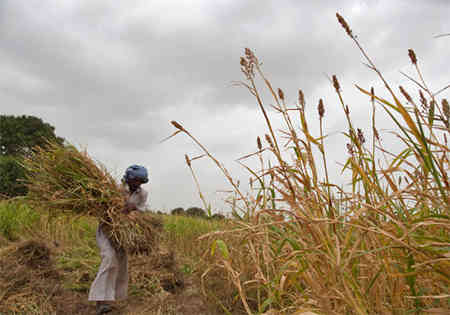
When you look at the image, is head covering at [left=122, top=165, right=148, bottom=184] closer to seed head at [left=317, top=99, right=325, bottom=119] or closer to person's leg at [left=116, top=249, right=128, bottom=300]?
person's leg at [left=116, top=249, right=128, bottom=300]

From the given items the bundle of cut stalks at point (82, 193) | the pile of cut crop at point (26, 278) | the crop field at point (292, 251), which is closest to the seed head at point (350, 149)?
the crop field at point (292, 251)

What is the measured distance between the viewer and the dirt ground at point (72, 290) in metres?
3.37

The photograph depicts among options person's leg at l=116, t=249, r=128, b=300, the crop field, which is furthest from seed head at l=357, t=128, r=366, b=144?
person's leg at l=116, t=249, r=128, b=300

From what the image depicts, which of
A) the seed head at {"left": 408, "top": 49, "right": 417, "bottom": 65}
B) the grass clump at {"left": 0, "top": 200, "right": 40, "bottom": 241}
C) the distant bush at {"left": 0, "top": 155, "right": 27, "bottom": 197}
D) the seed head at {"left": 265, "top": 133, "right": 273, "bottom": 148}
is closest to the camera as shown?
the seed head at {"left": 408, "top": 49, "right": 417, "bottom": 65}

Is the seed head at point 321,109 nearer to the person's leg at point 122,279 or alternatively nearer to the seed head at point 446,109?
the seed head at point 446,109

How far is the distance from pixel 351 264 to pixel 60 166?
9.89ft

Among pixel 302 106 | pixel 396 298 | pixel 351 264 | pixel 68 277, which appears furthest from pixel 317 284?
pixel 68 277

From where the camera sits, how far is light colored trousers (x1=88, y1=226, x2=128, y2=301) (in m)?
3.28

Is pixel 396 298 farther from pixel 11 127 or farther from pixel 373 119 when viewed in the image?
pixel 11 127

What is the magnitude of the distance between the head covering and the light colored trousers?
2.05 feet

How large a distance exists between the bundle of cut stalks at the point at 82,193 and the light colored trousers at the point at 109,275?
12cm

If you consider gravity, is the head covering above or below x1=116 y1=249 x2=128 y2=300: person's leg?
above

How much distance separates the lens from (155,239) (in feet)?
12.2

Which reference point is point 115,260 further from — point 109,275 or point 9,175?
point 9,175
